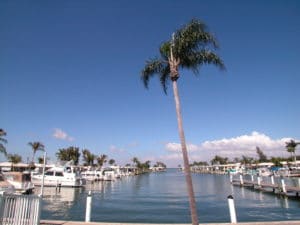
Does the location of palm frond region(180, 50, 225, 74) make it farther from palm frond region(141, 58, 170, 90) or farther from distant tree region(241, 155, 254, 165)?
distant tree region(241, 155, 254, 165)

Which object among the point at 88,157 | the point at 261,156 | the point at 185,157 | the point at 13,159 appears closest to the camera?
the point at 185,157

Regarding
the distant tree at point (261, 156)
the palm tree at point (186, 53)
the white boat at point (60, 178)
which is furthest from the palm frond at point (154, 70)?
the distant tree at point (261, 156)

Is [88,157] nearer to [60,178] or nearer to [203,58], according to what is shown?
[60,178]

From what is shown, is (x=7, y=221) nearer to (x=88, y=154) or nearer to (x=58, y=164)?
(x=58, y=164)

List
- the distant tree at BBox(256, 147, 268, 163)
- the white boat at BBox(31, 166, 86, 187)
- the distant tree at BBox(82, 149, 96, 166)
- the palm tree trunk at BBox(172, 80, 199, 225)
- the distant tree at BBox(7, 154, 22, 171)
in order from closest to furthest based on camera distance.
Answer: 1. the palm tree trunk at BBox(172, 80, 199, 225)
2. the white boat at BBox(31, 166, 86, 187)
3. the distant tree at BBox(7, 154, 22, 171)
4. the distant tree at BBox(82, 149, 96, 166)
5. the distant tree at BBox(256, 147, 268, 163)

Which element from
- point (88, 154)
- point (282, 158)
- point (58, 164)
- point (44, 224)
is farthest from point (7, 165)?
point (282, 158)

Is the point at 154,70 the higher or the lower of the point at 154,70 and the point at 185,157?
the higher

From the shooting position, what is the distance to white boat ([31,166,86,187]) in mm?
61312

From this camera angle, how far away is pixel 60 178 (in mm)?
62156

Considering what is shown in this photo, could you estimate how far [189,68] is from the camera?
13414mm

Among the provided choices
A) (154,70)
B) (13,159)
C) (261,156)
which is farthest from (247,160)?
(154,70)

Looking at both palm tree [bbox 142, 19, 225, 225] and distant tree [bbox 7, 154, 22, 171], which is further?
distant tree [bbox 7, 154, 22, 171]

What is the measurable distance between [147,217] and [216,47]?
18.8m

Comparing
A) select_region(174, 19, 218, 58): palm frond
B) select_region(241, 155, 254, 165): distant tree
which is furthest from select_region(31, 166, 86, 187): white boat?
select_region(241, 155, 254, 165): distant tree
